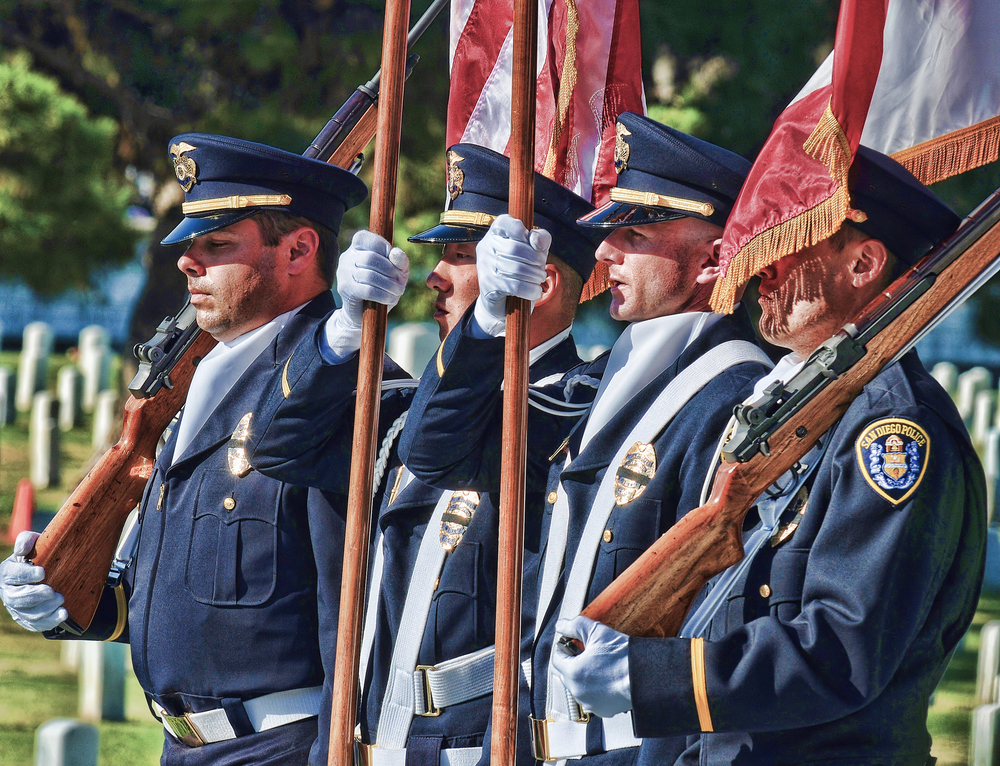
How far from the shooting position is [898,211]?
308 centimetres

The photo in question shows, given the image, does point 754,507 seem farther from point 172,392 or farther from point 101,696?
point 101,696

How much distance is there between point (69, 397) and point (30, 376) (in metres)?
1.09

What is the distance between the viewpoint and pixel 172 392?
4.68 meters

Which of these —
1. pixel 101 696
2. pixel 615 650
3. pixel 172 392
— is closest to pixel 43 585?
pixel 172 392

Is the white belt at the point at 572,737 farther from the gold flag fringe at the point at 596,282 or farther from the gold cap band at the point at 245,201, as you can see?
the gold cap band at the point at 245,201

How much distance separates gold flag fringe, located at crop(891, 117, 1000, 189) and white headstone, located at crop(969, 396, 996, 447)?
1093 cm

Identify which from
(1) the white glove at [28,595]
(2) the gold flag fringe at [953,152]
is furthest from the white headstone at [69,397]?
(2) the gold flag fringe at [953,152]

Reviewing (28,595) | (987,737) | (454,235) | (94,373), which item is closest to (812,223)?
(454,235)

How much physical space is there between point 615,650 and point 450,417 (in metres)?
0.93

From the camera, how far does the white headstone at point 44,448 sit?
1344cm

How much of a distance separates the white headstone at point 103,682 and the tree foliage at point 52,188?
3.15 metres

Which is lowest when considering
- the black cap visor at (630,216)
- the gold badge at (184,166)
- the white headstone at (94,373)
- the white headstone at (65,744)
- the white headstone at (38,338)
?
the white headstone at (65,744)

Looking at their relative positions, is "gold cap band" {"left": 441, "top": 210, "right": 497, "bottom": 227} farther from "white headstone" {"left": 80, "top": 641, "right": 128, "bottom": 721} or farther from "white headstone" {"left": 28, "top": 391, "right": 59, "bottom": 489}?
"white headstone" {"left": 28, "top": 391, "right": 59, "bottom": 489}

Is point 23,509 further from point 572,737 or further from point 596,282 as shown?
point 572,737
